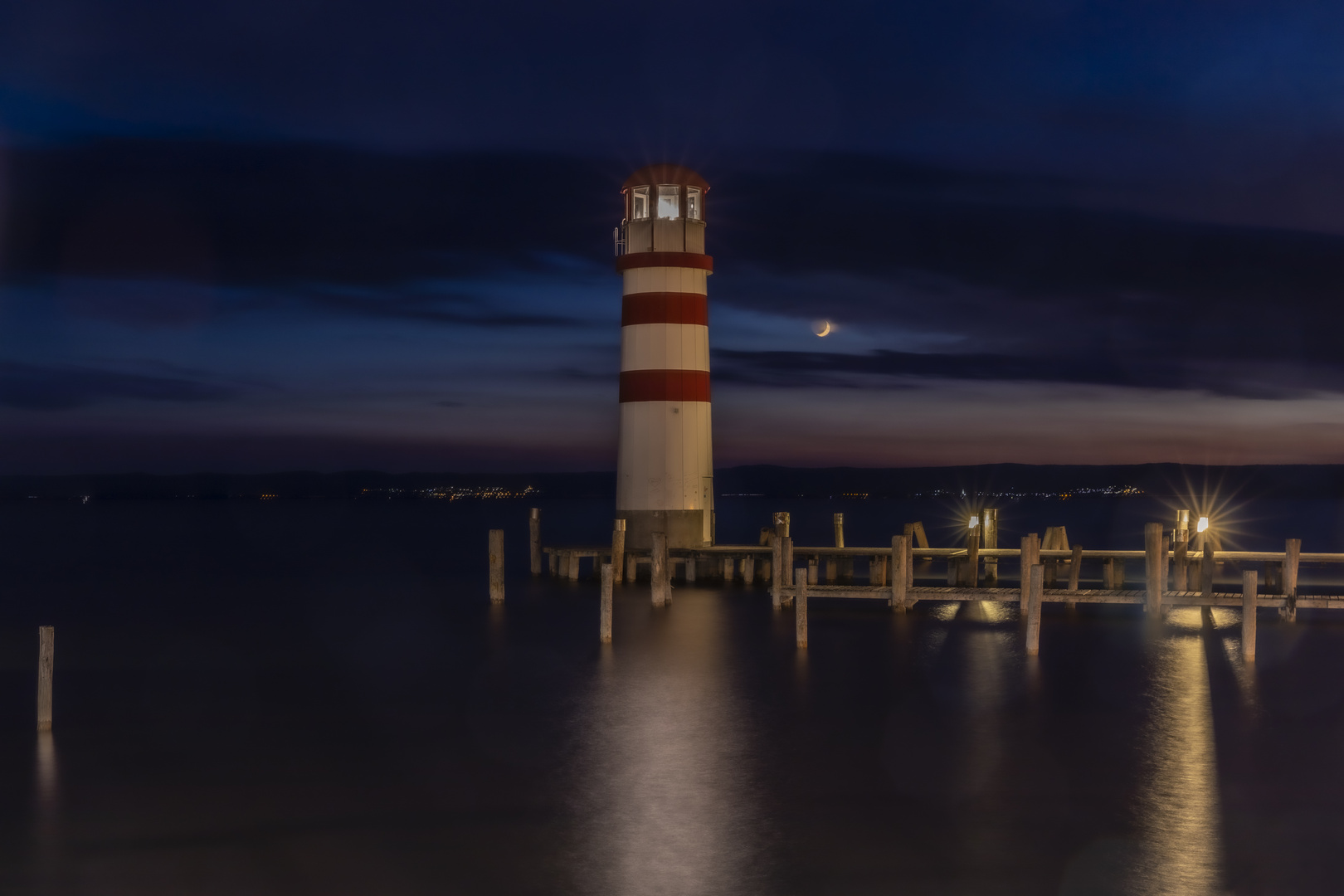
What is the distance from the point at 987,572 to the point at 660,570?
10.8m

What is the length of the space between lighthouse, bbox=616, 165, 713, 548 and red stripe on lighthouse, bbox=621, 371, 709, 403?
0.06ft

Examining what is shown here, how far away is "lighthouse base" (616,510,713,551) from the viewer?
30.3m

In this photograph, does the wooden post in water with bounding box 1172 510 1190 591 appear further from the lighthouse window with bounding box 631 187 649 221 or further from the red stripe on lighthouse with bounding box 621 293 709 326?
the lighthouse window with bounding box 631 187 649 221

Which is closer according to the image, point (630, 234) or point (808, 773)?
point (808, 773)

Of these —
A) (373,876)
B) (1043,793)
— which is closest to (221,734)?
(373,876)

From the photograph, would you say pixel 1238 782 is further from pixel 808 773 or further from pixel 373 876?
pixel 373 876

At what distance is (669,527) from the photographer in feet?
99.8

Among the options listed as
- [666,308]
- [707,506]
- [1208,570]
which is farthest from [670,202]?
[1208,570]

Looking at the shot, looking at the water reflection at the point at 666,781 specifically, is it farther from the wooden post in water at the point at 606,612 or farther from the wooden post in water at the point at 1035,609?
Result: the wooden post in water at the point at 1035,609

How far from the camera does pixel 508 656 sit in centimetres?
2330

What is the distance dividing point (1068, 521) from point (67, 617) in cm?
9417

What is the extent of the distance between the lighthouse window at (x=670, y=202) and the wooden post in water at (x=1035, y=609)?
12.4 meters

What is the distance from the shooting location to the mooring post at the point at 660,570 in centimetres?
2791

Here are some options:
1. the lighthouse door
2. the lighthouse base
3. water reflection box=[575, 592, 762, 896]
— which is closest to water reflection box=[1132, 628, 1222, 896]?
water reflection box=[575, 592, 762, 896]
